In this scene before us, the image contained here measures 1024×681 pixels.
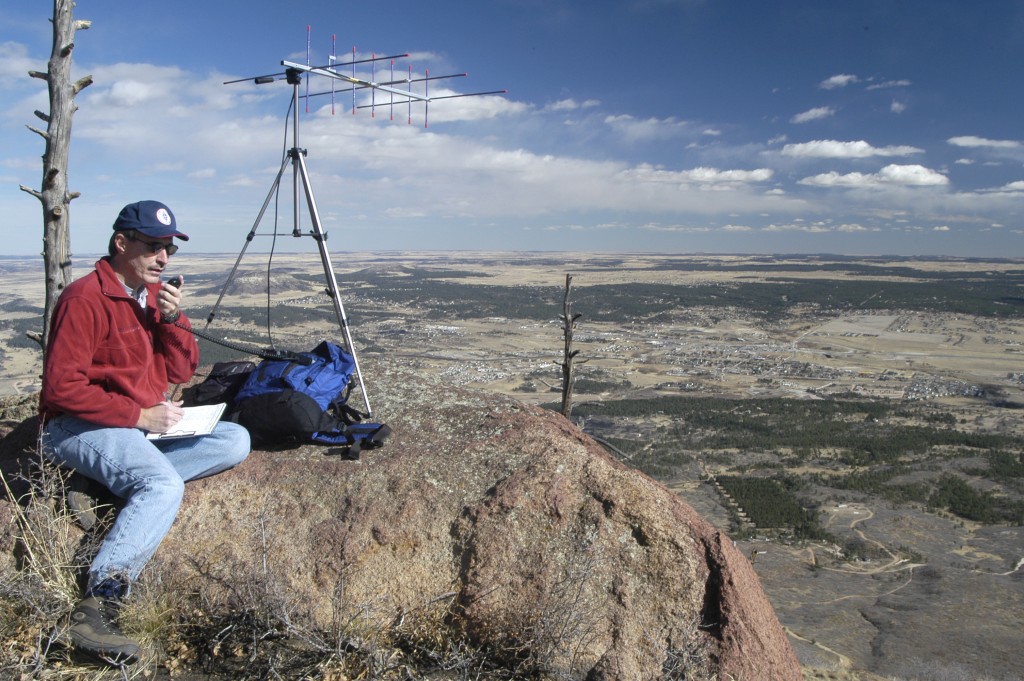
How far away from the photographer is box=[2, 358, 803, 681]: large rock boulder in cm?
360

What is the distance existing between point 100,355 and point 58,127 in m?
4.12

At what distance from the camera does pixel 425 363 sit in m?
66.5

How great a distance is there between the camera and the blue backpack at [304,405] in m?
4.58

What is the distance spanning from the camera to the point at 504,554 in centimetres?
391

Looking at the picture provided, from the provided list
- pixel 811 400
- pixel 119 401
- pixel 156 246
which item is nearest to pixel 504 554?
pixel 119 401

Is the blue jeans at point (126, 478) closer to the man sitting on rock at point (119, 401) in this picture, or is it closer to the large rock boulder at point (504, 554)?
the man sitting on rock at point (119, 401)

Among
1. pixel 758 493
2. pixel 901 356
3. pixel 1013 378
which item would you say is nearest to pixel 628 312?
pixel 901 356

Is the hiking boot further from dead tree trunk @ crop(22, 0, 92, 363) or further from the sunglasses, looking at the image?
dead tree trunk @ crop(22, 0, 92, 363)

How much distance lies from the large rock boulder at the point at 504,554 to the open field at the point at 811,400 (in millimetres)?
1190

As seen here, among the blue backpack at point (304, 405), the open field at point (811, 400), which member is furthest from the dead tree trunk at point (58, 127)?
the blue backpack at point (304, 405)

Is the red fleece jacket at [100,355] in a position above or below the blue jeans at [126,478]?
above

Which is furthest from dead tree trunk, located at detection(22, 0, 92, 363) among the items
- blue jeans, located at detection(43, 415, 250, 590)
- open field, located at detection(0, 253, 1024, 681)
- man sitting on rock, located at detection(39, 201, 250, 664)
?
blue jeans, located at detection(43, 415, 250, 590)

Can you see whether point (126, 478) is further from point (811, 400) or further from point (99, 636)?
point (811, 400)

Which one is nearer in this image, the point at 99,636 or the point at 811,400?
the point at 99,636
